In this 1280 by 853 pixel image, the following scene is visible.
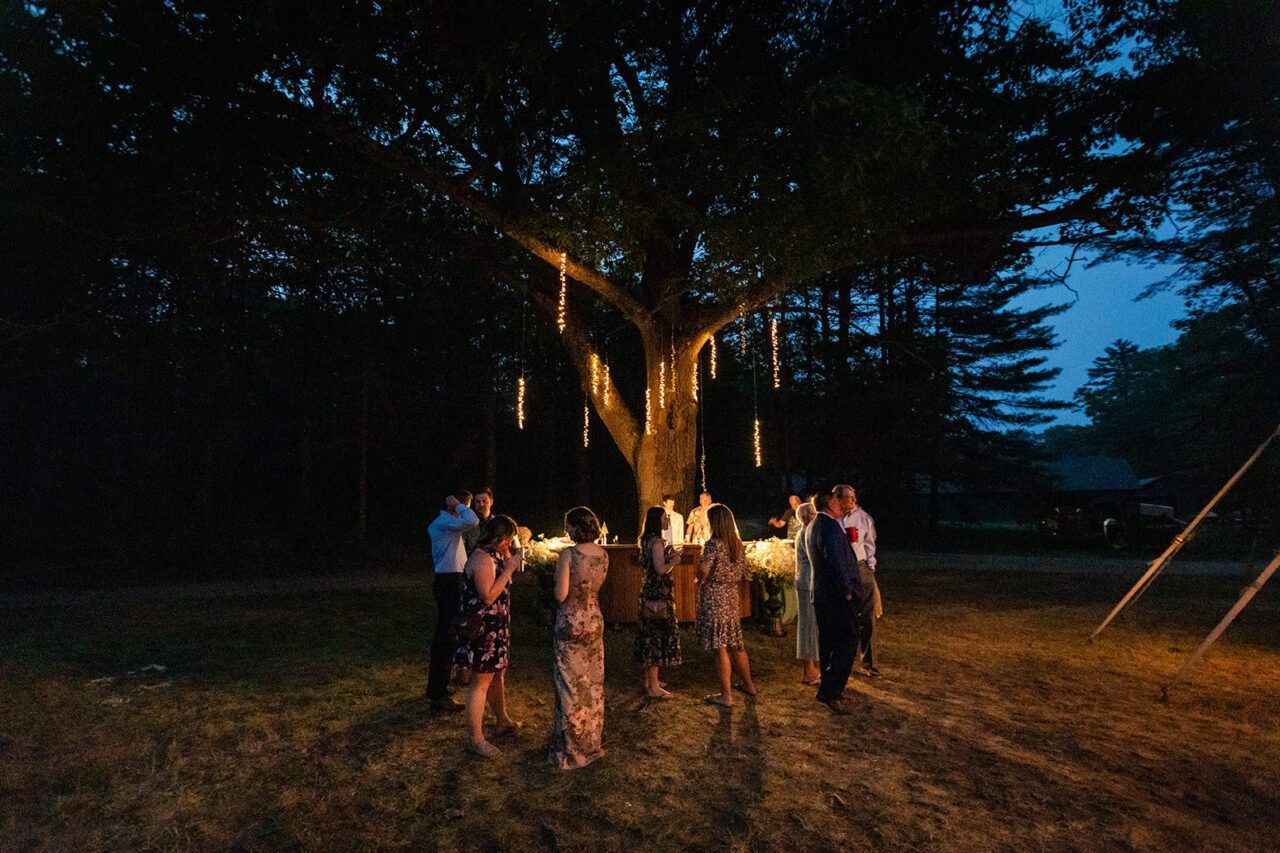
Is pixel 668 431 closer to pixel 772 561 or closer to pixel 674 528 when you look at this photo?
pixel 674 528

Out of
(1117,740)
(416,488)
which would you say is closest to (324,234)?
(1117,740)

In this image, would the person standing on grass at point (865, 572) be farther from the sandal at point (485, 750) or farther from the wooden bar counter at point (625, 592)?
→ the sandal at point (485, 750)

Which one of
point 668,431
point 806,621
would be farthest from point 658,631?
point 668,431

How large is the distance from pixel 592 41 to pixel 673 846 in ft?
26.2

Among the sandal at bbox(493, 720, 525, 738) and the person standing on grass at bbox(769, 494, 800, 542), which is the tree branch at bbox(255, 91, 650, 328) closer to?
the person standing on grass at bbox(769, 494, 800, 542)

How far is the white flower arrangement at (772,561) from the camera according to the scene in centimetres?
989

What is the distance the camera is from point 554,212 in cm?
1003

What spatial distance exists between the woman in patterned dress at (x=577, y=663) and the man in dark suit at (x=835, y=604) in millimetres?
2078

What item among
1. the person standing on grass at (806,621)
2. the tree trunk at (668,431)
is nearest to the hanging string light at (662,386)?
the tree trunk at (668,431)

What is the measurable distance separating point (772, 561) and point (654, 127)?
231 inches

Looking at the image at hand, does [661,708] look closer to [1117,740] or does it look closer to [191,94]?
[1117,740]

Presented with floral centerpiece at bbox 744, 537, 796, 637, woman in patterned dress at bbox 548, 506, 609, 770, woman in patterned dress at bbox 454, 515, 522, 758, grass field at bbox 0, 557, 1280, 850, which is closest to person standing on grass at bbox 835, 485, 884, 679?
grass field at bbox 0, 557, 1280, 850

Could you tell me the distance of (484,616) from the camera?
511 centimetres

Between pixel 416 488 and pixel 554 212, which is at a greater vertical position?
pixel 554 212
